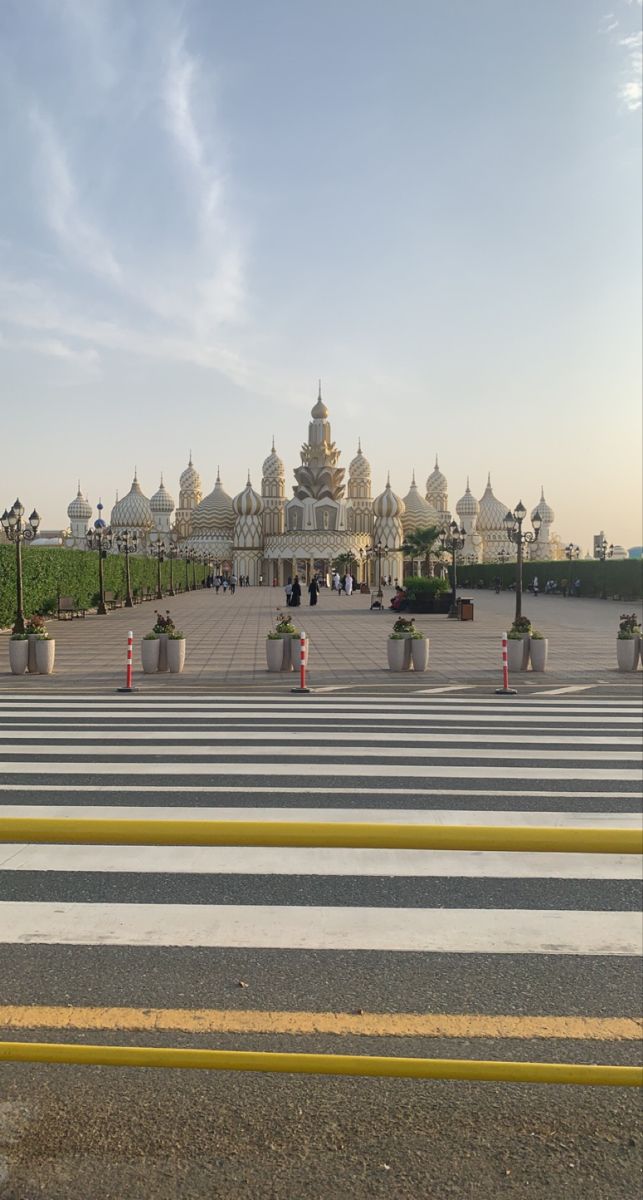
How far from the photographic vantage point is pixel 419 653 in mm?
18266

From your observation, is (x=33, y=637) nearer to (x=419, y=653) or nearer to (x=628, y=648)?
(x=419, y=653)

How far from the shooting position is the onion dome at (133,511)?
5896 inches

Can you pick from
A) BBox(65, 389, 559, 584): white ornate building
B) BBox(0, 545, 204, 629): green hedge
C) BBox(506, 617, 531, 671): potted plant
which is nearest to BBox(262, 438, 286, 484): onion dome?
BBox(65, 389, 559, 584): white ornate building

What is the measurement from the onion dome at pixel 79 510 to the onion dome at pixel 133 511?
26.5 feet

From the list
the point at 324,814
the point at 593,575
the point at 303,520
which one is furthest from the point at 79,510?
the point at 324,814

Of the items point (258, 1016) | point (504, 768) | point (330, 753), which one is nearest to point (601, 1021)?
point (258, 1016)

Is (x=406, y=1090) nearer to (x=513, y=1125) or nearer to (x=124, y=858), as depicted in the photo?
(x=513, y=1125)

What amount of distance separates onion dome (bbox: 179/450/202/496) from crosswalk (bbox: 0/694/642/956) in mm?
144662

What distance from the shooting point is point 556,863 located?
237 inches

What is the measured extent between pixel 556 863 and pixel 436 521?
14187 centimetres

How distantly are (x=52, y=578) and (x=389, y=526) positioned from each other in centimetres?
9855

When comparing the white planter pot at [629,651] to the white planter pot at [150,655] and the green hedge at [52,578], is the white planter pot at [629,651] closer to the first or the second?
the white planter pot at [150,655]

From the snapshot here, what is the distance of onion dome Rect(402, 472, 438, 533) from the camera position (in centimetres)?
14125

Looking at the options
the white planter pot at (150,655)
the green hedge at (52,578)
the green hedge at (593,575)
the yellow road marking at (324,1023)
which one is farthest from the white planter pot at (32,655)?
the green hedge at (593,575)
